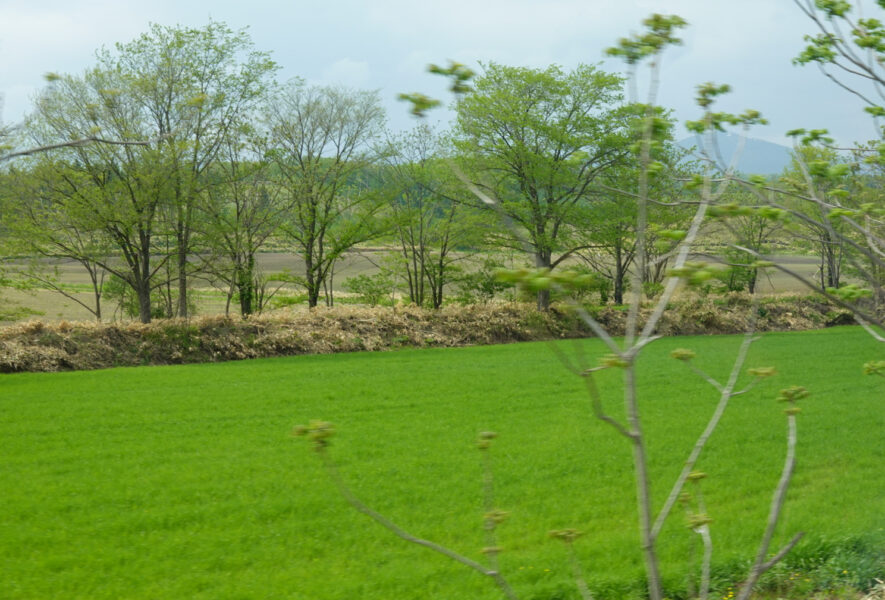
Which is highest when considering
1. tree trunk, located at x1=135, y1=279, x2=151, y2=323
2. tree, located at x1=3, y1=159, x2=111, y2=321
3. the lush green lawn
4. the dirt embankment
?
tree, located at x1=3, y1=159, x2=111, y2=321

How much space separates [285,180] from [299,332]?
6.50 metres

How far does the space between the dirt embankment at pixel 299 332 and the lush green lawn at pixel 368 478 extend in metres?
1.18

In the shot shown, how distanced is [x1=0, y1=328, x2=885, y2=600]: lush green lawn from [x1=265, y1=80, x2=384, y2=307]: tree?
8.62 meters

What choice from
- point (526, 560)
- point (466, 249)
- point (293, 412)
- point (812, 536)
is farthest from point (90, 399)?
point (466, 249)

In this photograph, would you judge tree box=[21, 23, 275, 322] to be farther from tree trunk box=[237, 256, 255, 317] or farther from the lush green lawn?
the lush green lawn

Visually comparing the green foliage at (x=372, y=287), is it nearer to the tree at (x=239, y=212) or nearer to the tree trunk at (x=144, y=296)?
the tree at (x=239, y=212)

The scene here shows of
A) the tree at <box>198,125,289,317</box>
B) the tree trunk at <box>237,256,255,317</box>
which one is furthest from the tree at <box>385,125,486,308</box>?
the tree trunk at <box>237,256,255,317</box>

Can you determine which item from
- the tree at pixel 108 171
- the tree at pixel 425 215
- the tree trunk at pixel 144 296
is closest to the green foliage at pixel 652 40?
the tree at pixel 108 171

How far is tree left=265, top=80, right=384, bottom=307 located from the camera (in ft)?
63.6

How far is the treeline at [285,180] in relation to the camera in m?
15.8

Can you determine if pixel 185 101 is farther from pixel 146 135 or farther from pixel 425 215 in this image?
pixel 425 215

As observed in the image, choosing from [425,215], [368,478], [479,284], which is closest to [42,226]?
[425,215]

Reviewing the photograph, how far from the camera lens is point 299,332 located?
14211mm

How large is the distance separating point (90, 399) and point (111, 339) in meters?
3.73
